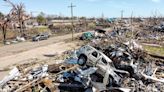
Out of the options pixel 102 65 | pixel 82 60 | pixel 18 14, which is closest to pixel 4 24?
pixel 18 14

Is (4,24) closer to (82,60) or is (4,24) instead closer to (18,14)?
(18,14)

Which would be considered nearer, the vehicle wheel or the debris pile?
the debris pile

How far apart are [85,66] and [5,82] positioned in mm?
5494

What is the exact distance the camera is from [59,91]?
15.5m

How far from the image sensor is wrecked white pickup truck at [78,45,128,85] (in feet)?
50.6

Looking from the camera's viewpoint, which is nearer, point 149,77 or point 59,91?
point 59,91

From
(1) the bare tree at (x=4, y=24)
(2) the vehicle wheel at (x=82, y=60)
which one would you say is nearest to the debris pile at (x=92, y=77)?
(2) the vehicle wheel at (x=82, y=60)

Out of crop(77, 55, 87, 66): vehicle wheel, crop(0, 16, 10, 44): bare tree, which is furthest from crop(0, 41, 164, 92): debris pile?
crop(0, 16, 10, 44): bare tree

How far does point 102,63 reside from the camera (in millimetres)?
17219

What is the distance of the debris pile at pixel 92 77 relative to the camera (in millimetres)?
15172

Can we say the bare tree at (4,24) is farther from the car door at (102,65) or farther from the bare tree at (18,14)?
the car door at (102,65)

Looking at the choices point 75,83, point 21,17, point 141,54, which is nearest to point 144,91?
point 75,83

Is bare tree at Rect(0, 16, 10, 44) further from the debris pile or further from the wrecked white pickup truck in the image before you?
the wrecked white pickup truck

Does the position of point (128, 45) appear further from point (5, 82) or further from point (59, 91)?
point (5, 82)
